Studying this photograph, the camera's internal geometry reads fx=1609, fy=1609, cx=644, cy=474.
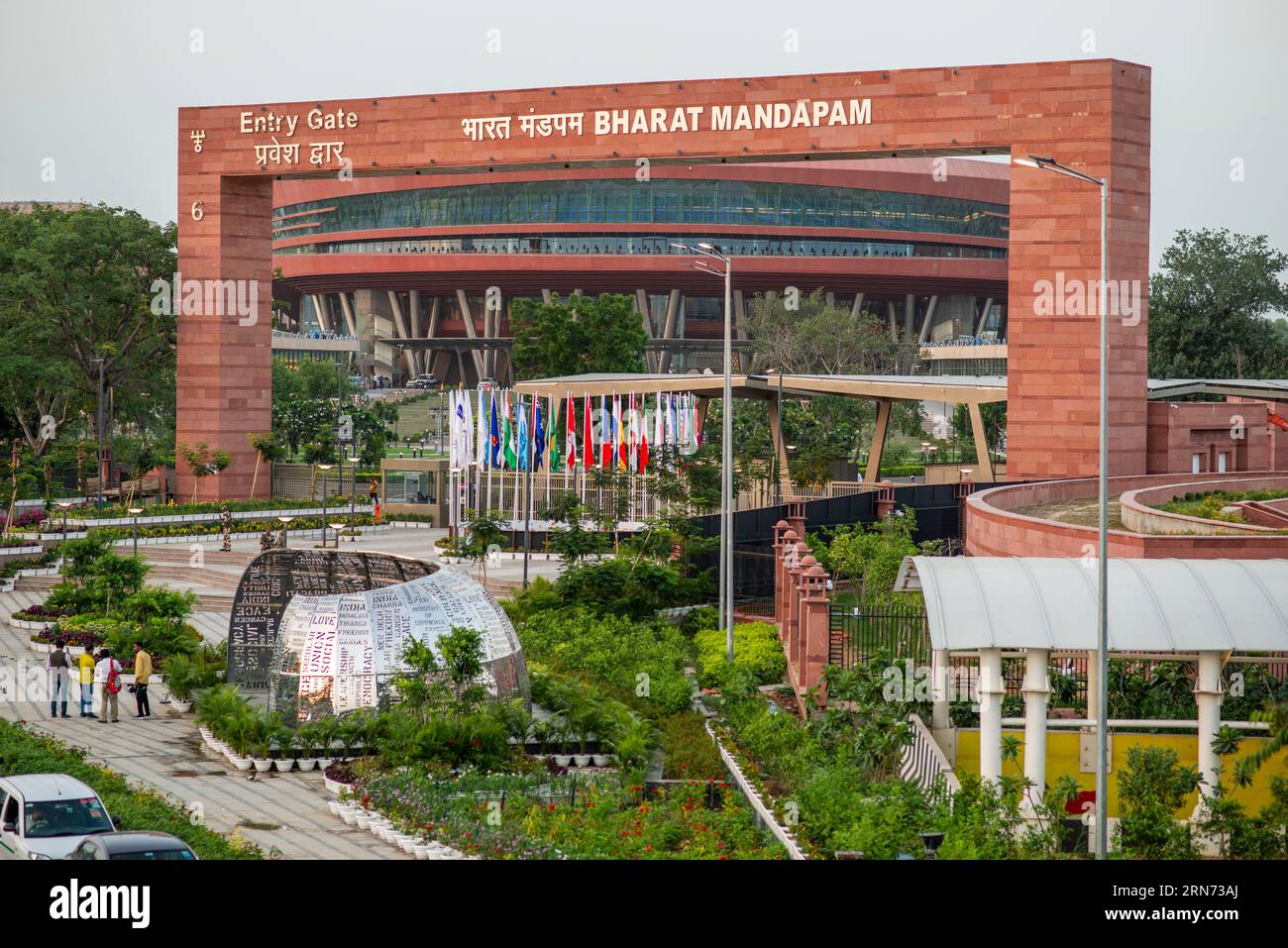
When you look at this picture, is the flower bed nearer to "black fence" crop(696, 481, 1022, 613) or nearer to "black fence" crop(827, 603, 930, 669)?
"black fence" crop(827, 603, 930, 669)

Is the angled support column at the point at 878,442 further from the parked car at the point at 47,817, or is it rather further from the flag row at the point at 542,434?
the parked car at the point at 47,817

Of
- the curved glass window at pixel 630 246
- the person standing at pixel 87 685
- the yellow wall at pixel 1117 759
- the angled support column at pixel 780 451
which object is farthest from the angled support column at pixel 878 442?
the curved glass window at pixel 630 246

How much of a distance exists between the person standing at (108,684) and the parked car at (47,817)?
8.69 m

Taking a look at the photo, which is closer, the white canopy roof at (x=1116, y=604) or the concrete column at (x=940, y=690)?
the white canopy roof at (x=1116, y=604)

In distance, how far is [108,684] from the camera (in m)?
27.7

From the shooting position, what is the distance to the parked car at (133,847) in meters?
16.1

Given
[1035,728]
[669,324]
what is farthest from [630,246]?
[1035,728]

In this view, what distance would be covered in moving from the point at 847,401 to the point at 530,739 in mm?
67005

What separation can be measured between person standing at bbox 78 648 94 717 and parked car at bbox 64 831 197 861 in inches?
482

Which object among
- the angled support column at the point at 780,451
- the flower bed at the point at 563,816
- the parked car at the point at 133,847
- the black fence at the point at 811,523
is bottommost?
the flower bed at the point at 563,816

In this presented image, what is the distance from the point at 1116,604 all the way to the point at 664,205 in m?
101

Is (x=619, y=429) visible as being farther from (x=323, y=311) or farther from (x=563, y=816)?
(x=323, y=311)
